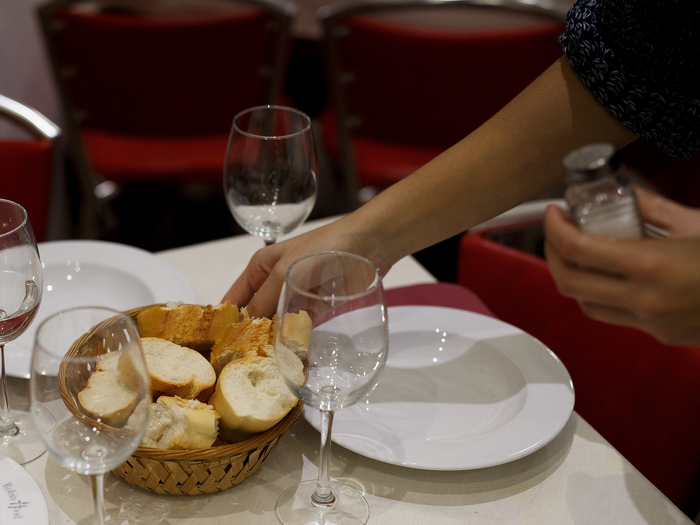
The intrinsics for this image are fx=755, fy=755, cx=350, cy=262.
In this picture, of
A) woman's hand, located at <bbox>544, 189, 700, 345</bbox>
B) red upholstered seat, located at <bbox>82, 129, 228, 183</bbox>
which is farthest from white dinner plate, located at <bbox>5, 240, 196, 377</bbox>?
red upholstered seat, located at <bbox>82, 129, 228, 183</bbox>

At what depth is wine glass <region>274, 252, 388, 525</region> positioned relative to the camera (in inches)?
28.9

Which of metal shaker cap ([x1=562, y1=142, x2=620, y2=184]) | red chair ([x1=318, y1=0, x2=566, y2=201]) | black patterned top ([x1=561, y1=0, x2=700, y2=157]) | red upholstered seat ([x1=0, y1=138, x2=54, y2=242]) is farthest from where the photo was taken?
red chair ([x1=318, y1=0, x2=566, y2=201])

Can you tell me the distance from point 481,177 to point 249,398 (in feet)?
1.57

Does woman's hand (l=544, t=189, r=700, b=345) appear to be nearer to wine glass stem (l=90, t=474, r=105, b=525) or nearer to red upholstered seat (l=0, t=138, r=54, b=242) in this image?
wine glass stem (l=90, t=474, r=105, b=525)

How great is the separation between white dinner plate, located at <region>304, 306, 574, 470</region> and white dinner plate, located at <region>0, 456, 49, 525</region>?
31 cm

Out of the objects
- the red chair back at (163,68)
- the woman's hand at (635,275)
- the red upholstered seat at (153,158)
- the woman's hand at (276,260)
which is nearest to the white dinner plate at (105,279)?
the woman's hand at (276,260)

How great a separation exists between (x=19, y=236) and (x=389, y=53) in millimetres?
1625

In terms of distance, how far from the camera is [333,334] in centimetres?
77

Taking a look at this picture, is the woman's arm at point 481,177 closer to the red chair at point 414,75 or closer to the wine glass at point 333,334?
the wine glass at point 333,334

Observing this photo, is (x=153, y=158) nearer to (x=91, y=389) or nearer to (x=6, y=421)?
(x=6, y=421)

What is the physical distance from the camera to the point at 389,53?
7.47 ft

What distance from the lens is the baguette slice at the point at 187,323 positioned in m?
0.92

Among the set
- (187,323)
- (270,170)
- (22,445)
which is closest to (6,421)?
(22,445)

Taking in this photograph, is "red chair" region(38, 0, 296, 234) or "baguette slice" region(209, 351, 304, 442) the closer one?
"baguette slice" region(209, 351, 304, 442)
